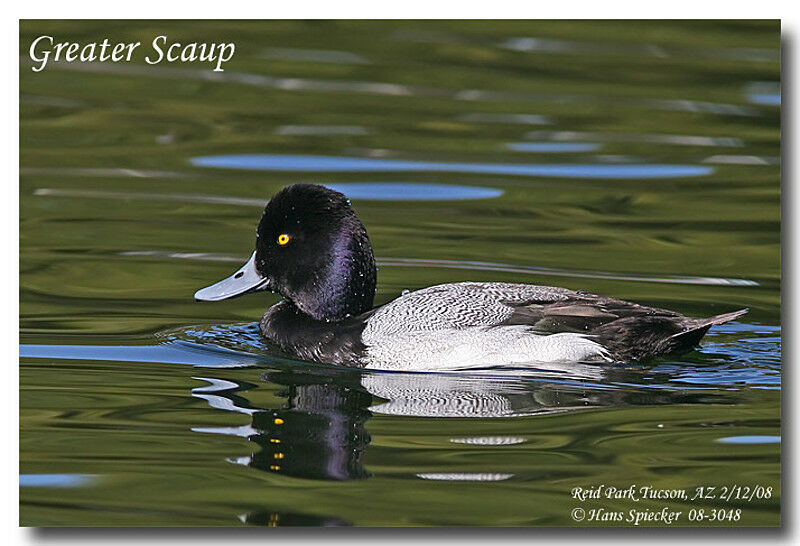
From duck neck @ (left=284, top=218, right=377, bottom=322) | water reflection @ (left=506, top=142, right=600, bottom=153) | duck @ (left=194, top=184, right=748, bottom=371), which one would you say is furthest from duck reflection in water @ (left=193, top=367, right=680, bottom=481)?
water reflection @ (left=506, top=142, right=600, bottom=153)

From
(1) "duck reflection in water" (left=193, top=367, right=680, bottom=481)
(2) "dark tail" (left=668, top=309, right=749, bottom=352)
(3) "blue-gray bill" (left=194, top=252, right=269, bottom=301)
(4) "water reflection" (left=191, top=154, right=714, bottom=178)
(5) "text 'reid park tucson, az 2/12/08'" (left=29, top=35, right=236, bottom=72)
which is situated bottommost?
(1) "duck reflection in water" (left=193, top=367, right=680, bottom=481)

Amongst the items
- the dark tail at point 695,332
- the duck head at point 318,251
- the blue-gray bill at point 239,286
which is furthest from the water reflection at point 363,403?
the blue-gray bill at point 239,286

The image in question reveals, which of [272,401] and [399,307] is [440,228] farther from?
[272,401]

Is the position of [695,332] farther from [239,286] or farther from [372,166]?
[372,166]

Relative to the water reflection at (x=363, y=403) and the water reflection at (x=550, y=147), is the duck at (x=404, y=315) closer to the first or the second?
the water reflection at (x=363, y=403)

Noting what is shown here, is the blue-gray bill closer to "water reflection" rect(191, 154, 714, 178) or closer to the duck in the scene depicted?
the duck

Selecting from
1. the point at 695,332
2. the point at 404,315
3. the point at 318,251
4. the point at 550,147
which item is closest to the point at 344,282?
the point at 318,251
